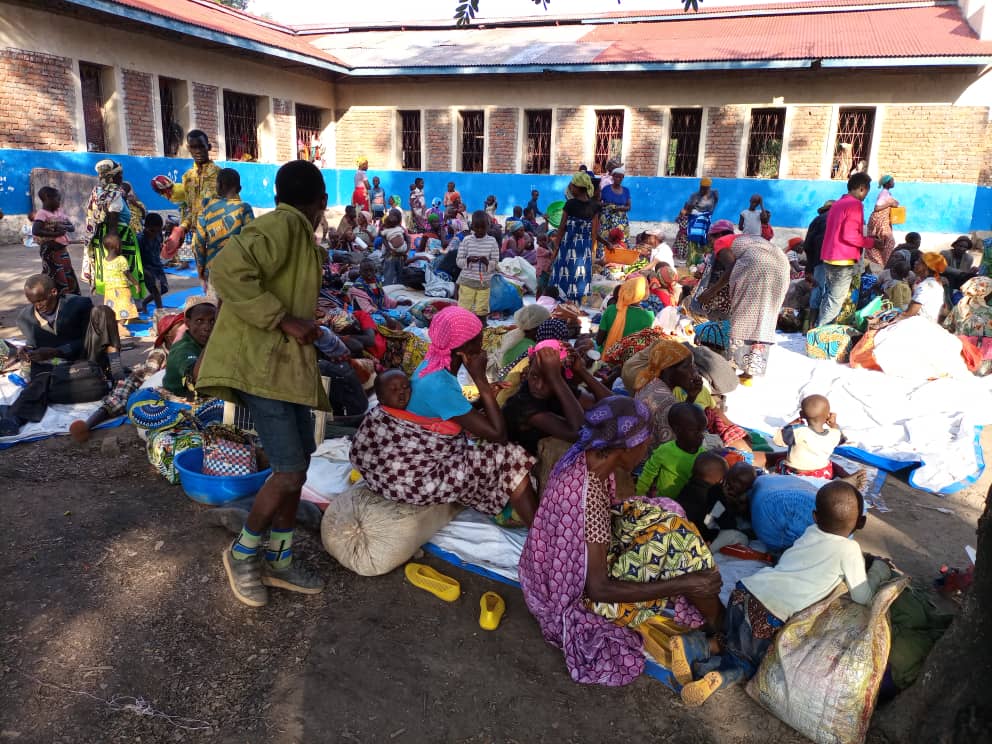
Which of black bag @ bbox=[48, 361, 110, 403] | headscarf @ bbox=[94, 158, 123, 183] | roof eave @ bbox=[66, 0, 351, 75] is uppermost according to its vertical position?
roof eave @ bbox=[66, 0, 351, 75]

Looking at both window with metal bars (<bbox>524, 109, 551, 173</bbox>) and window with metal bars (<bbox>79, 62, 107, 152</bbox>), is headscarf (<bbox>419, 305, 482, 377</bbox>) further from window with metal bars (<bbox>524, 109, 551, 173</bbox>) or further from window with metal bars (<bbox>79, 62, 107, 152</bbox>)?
window with metal bars (<bbox>524, 109, 551, 173</bbox>)

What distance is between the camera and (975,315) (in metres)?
6.78

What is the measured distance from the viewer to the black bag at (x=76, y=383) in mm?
4980

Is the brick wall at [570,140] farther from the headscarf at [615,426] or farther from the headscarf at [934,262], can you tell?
the headscarf at [615,426]

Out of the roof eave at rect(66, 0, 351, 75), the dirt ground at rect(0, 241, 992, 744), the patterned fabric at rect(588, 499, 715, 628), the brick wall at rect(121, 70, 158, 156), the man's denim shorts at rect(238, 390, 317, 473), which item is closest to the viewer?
the dirt ground at rect(0, 241, 992, 744)

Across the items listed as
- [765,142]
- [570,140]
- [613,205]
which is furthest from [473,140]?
[613,205]

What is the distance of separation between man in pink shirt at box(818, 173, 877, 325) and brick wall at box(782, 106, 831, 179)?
31.1ft

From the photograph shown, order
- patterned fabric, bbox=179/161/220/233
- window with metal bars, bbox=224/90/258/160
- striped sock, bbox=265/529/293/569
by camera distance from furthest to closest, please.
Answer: window with metal bars, bbox=224/90/258/160 < patterned fabric, bbox=179/161/220/233 < striped sock, bbox=265/529/293/569

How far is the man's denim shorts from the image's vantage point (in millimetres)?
2711

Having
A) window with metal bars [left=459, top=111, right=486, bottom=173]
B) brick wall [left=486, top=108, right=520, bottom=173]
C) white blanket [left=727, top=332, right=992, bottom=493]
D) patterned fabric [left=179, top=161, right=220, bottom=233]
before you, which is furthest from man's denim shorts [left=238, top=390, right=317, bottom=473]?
window with metal bars [left=459, top=111, right=486, bottom=173]

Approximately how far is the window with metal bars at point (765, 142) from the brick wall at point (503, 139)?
18.6 feet

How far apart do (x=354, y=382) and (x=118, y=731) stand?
274 cm

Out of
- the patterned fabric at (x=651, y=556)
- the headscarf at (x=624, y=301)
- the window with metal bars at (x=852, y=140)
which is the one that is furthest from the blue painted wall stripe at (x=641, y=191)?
the patterned fabric at (x=651, y=556)

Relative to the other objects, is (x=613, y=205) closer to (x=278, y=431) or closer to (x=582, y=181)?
(x=582, y=181)
